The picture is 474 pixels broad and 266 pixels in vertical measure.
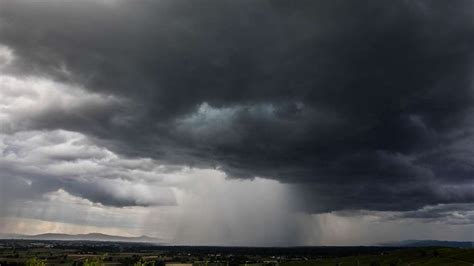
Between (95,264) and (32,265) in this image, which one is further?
(95,264)
